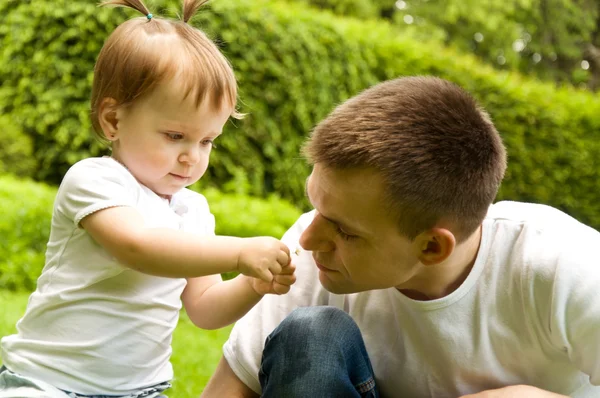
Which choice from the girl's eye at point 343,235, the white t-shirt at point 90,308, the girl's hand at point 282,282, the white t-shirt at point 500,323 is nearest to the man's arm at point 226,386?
the white t-shirt at point 500,323

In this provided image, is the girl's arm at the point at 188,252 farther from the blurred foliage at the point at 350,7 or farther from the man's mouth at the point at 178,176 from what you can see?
the blurred foliage at the point at 350,7

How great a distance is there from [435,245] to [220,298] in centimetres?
71

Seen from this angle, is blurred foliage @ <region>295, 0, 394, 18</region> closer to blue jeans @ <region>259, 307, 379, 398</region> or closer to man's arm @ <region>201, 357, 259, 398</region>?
man's arm @ <region>201, 357, 259, 398</region>

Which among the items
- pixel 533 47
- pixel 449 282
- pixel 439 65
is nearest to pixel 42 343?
pixel 449 282

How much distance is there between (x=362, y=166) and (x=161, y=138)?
0.62 m

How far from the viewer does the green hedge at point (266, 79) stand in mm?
6844

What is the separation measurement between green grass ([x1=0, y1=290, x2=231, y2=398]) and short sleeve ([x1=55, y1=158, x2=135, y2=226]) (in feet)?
5.23

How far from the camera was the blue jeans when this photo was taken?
242 centimetres

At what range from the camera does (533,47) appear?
23.2 meters

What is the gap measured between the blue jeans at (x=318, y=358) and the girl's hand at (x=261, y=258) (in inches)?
12.6

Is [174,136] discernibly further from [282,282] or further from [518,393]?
[518,393]

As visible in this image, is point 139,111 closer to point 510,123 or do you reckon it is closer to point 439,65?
point 439,65

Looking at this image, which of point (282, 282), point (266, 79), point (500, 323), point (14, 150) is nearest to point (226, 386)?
point (282, 282)

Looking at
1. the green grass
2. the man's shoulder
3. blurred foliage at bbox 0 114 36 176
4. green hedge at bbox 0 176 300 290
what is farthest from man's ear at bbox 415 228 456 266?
blurred foliage at bbox 0 114 36 176
